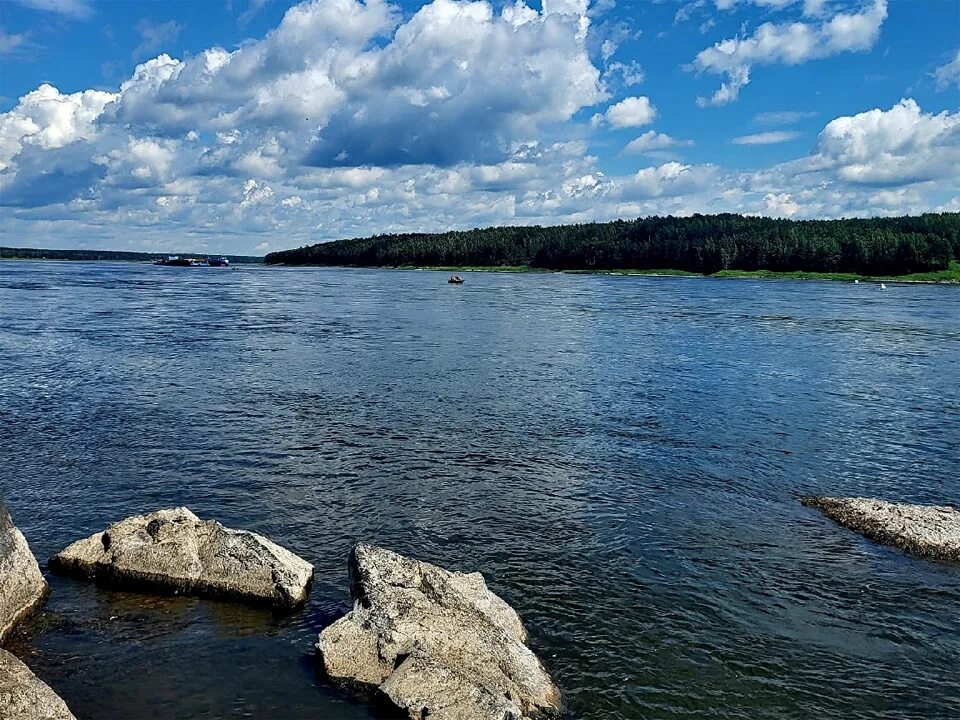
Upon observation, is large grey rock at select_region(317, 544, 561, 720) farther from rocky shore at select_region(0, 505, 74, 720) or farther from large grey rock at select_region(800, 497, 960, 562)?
large grey rock at select_region(800, 497, 960, 562)

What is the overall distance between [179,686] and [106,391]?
2907cm

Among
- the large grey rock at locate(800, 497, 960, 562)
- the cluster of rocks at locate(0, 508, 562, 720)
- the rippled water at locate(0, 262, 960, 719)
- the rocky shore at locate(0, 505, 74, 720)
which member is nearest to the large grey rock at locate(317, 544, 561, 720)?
the cluster of rocks at locate(0, 508, 562, 720)

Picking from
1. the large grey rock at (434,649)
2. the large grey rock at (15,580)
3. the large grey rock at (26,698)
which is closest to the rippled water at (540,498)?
the large grey rock at (15,580)

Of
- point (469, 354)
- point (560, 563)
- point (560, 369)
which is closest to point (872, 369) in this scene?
point (560, 369)

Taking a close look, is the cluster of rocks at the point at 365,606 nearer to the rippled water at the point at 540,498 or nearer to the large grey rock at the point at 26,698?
the large grey rock at the point at 26,698

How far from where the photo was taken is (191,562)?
17.4 meters

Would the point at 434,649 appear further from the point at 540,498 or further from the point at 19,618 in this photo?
the point at 540,498

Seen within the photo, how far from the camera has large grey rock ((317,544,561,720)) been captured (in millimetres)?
13039

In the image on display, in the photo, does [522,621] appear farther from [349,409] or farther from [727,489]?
[349,409]

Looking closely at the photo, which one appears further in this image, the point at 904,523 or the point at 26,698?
the point at 904,523

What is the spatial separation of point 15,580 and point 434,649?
28.7 feet

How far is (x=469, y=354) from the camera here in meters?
56.0

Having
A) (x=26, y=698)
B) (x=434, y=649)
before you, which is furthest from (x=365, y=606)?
(x=26, y=698)

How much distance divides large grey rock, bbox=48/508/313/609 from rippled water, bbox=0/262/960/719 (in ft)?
1.50
